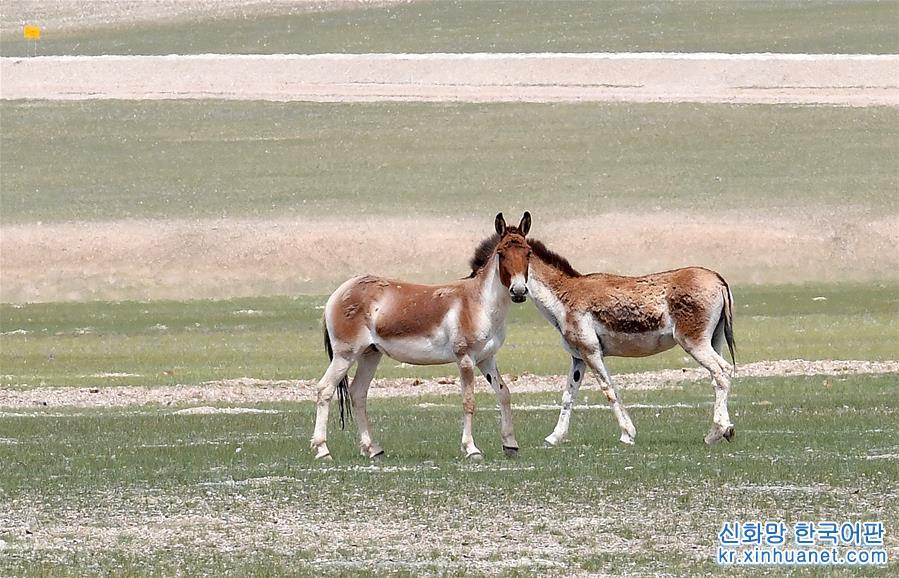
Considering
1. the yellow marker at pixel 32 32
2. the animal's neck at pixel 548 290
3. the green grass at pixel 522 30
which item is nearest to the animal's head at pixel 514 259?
the animal's neck at pixel 548 290

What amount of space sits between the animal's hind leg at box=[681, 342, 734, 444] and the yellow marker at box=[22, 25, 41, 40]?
56.2 meters

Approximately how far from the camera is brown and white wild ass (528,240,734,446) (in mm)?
18594

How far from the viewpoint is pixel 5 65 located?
64000 millimetres

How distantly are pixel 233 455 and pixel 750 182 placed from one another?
111 feet

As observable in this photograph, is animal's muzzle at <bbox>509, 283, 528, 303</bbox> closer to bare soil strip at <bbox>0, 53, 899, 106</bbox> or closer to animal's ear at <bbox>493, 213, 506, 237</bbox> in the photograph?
animal's ear at <bbox>493, 213, 506, 237</bbox>

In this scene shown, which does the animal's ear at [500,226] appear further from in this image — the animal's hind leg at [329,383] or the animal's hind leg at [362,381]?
the animal's hind leg at [329,383]

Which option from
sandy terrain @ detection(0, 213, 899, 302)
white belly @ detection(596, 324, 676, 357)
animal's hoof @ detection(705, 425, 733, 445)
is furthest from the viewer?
sandy terrain @ detection(0, 213, 899, 302)

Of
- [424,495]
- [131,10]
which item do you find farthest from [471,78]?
[424,495]

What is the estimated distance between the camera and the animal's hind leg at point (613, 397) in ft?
59.4

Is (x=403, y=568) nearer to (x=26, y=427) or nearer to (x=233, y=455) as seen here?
(x=233, y=455)

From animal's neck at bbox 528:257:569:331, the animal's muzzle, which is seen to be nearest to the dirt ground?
animal's neck at bbox 528:257:569:331

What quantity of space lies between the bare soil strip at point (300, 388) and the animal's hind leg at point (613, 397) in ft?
25.9

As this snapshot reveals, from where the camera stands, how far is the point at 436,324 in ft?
56.5

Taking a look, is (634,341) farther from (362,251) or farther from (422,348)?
(362,251)
